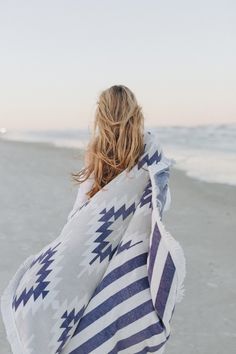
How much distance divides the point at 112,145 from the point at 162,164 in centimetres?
23

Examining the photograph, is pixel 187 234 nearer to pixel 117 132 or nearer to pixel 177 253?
pixel 117 132

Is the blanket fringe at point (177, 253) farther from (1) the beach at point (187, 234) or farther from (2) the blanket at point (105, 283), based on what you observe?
(1) the beach at point (187, 234)

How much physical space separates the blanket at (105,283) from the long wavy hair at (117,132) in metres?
0.05

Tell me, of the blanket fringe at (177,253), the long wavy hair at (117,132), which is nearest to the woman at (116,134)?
the long wavy hair at (117,132)

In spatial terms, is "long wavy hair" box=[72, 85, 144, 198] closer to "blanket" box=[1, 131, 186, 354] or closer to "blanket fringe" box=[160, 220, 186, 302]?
"blanket" box=[1, 131, 186, 354]

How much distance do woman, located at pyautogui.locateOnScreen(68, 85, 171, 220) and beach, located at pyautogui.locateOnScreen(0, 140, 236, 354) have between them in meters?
0.34

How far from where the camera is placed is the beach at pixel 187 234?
4.30 metres

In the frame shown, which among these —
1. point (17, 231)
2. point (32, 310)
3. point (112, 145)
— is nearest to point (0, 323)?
point (32, 310)

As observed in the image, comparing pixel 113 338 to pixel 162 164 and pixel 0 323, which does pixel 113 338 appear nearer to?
pixel 162 164

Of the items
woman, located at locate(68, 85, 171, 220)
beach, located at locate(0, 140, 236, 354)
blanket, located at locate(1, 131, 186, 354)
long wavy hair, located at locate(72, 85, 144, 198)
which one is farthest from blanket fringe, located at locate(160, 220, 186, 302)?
beach, located at locate(0, 140, 236, 354)

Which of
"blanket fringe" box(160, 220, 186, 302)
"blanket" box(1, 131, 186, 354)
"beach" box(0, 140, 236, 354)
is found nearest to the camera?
"blanket fringe" box(160, 220, 186, 302)

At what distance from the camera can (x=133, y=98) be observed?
275 centimetres

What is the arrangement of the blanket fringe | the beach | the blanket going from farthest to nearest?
the beach → the blanket → the blanket fringe

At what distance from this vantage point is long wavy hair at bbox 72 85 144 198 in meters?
2.72
